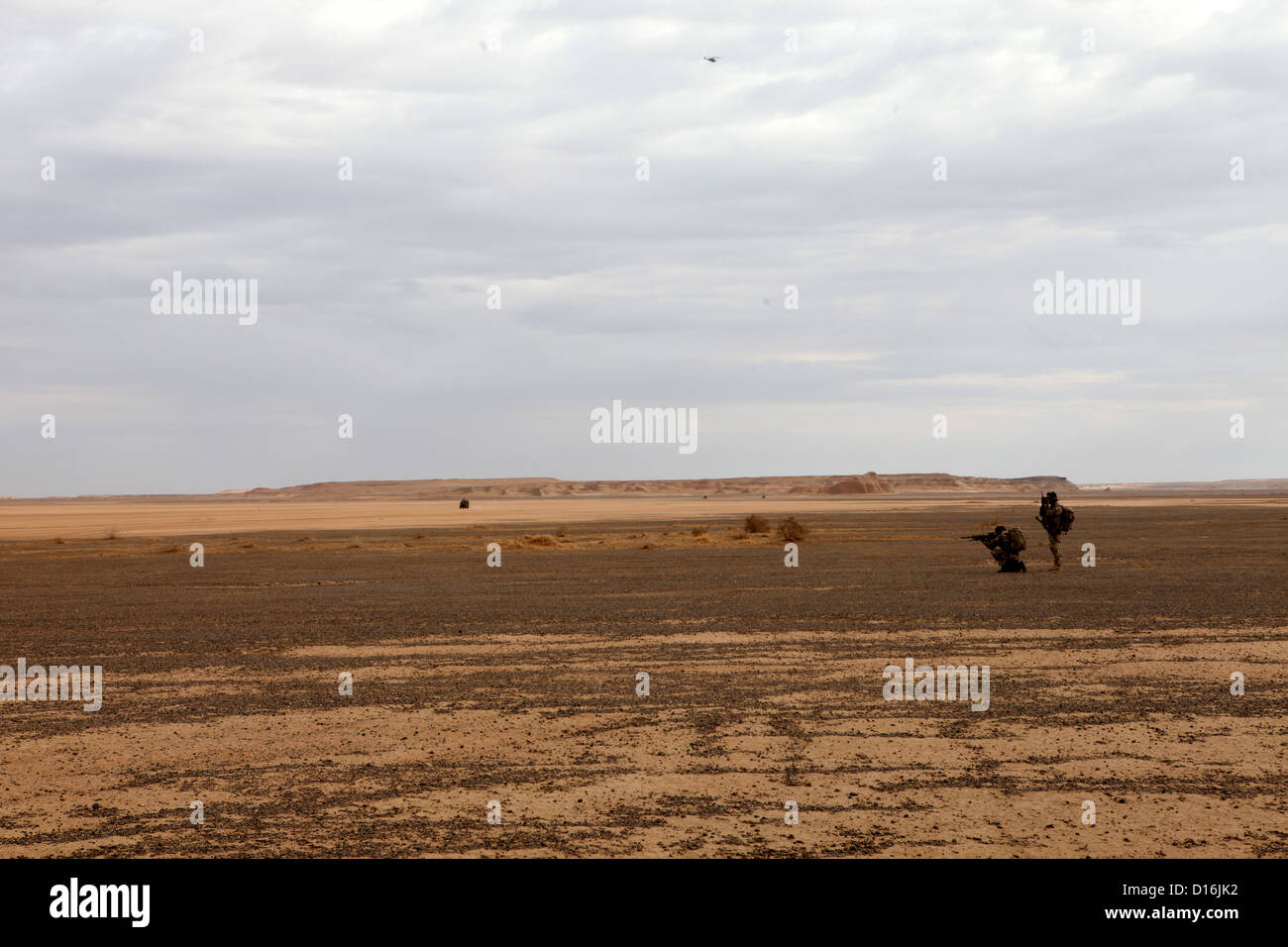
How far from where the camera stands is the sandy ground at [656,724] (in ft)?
26.9

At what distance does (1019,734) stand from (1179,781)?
6.74ft

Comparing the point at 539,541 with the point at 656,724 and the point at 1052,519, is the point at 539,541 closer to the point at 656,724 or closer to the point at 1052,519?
the point at 1052,519

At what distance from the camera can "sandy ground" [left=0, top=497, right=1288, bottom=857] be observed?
8188mm

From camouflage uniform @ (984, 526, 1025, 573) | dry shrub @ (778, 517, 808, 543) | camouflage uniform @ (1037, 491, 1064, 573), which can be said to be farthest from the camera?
dry shrub @ (778, 517, 808, 543)

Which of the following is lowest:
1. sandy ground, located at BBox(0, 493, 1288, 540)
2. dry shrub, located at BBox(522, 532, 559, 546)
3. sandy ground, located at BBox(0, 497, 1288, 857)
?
sandy ground, located at BBox(0, 497, 1288, 857)

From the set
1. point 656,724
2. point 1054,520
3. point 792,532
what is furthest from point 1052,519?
point 656,724

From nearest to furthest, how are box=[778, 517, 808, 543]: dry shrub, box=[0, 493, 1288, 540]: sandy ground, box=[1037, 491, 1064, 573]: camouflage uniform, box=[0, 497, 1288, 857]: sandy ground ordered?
1. box=[0, 497, 1288, 857]: sandy ground
2. box=[1037, 491, 1064, 573]: camouflage uniform
3. box=[778, 517, 808, 543]: dry shrub
4. box=[0, 493, 1288, 540]: sandy ground

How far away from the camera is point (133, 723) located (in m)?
12.4

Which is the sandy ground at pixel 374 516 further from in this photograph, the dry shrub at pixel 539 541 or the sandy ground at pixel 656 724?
the sandy ground at pixel 656 724

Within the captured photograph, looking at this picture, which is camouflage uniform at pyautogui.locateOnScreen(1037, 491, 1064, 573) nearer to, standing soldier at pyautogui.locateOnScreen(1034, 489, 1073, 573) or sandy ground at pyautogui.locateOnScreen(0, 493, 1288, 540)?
standing soldier at pyautogui.locateOnScreen(1034, 489, 1073, 573)

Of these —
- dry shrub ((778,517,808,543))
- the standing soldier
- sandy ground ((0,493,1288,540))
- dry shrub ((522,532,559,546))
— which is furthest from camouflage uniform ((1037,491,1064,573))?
sandy ground ((0,493,1288,540))

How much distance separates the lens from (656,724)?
39.3ft

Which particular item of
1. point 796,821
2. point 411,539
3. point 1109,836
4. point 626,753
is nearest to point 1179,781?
point 1109,836

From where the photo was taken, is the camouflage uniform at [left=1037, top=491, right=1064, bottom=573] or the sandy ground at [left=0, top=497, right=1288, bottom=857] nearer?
the sandy ground at [left=0, top=497, right=1288, bottom=857]
